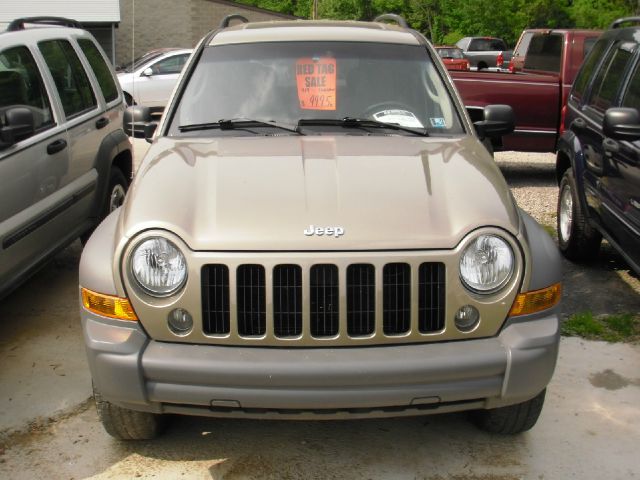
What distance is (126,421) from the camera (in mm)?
3574

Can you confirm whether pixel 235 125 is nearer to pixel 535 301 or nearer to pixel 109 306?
pixel 109 306

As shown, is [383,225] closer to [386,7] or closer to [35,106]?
[35,106]

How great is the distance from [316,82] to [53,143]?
196cm

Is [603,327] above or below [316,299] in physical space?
below

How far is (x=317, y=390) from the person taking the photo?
310cm

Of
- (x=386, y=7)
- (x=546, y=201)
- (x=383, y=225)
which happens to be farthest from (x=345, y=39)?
(x=386, y=7)

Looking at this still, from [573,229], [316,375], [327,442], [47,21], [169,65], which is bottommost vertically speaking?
[327,442]

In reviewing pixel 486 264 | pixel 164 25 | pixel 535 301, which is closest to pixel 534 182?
pixel 535 301

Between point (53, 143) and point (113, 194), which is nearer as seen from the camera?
point (53, 143)

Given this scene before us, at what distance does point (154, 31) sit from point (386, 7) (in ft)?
105

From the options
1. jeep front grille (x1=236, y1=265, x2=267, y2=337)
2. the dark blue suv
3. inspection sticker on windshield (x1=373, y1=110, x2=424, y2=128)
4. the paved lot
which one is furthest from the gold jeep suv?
the dark blue suv

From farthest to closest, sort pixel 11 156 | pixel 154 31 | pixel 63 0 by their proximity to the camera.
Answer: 1. pixel 154 31
2. pixel 63 0
3. pixel 11 156

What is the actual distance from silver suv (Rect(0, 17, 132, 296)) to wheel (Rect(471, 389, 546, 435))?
9.10ft

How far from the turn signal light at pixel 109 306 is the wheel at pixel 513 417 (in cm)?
165
